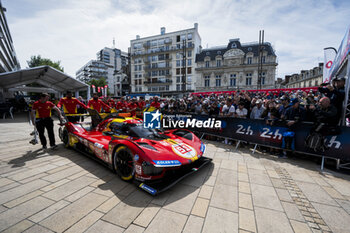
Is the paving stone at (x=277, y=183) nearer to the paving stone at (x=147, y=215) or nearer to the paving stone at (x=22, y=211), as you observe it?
the paving stone at (x=147, y=215)

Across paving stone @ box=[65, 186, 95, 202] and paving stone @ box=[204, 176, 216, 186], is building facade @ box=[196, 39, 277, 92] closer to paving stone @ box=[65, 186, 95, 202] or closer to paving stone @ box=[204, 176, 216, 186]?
paving stone @ box=[204, 176, 216, 186]

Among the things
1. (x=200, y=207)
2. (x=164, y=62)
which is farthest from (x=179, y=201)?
(x=164, y=62)

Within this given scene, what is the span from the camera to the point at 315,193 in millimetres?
2924

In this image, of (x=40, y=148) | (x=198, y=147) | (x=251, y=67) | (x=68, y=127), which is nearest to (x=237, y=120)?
(x=198, y=147)

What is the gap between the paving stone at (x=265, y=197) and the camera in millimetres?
2549

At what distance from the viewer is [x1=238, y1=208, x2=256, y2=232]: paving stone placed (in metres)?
2.07

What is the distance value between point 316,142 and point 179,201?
13.0 ft

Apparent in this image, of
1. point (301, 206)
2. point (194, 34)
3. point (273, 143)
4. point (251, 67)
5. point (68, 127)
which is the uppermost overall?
point (194, 34)

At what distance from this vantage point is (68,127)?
16.8 feet

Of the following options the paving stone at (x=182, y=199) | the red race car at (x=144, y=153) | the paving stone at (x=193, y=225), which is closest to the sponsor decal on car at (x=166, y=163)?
the red race car at (x=144, y=153)

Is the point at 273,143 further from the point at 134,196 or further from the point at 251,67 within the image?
the point at 251,67

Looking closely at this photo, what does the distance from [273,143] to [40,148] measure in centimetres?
761

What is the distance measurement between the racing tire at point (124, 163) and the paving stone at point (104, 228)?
0.98 meters

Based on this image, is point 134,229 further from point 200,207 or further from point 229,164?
point 229,164
